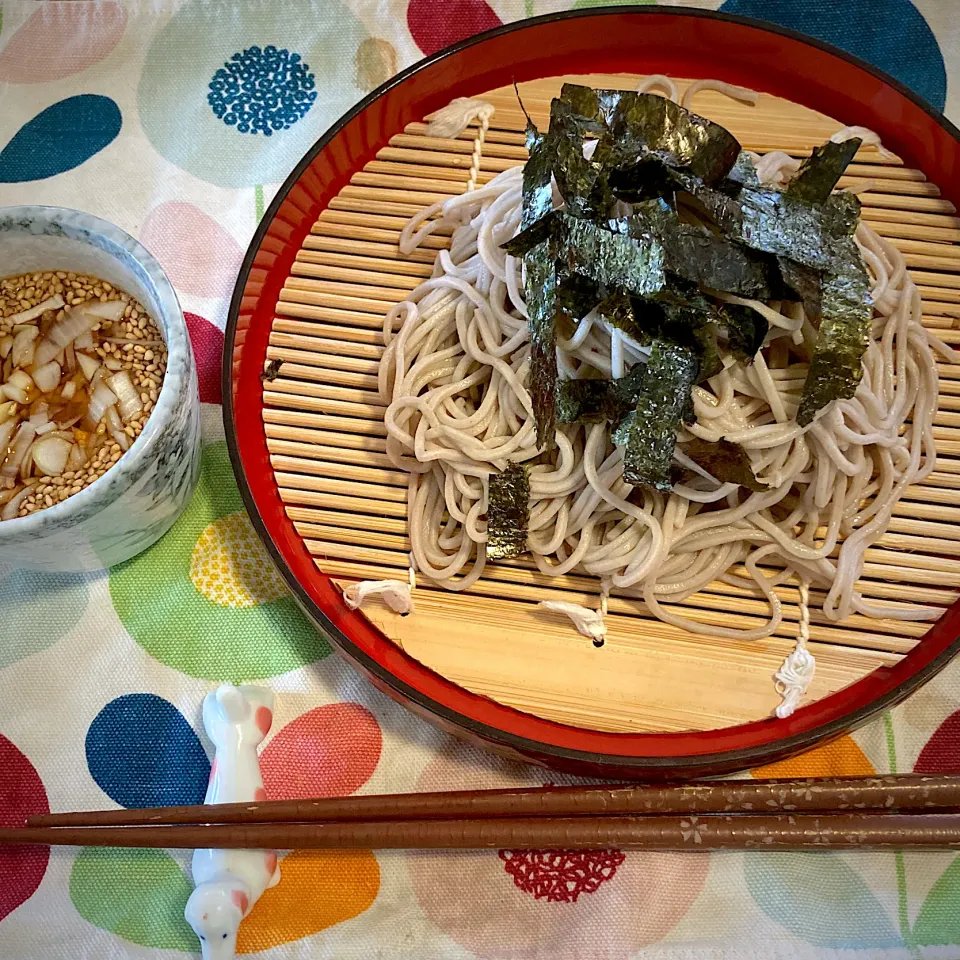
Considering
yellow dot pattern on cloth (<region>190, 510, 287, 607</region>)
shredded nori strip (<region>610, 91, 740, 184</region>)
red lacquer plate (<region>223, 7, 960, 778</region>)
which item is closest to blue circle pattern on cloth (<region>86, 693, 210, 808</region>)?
yellow dot pattern on cloth (<region>190, 510, 287, 607</region>)

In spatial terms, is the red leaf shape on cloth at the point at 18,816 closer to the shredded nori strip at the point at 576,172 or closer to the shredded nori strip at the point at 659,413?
the shredded nori strip at the point at 659,413

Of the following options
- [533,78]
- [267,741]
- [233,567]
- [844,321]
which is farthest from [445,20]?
[267,741]

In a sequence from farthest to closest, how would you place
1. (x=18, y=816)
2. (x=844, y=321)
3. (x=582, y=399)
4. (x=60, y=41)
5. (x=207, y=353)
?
1. (x=60, y=41)
2. (x=207, y=353)
3. (x=18, y=816)
4. (x=582, y=399)
5. (x=844, y=321)

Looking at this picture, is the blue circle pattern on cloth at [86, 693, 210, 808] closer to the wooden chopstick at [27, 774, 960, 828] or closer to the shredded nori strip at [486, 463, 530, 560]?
the wooden chopstick at [27, 774, 960, 828]

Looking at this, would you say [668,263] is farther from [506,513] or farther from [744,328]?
[506,513]

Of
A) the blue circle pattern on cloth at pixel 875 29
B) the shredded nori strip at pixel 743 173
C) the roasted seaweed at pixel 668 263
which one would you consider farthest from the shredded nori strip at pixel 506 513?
the blue circle pattern on cloth at pixel 875 29

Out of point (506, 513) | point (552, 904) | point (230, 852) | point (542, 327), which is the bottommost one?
point (552, 904)
